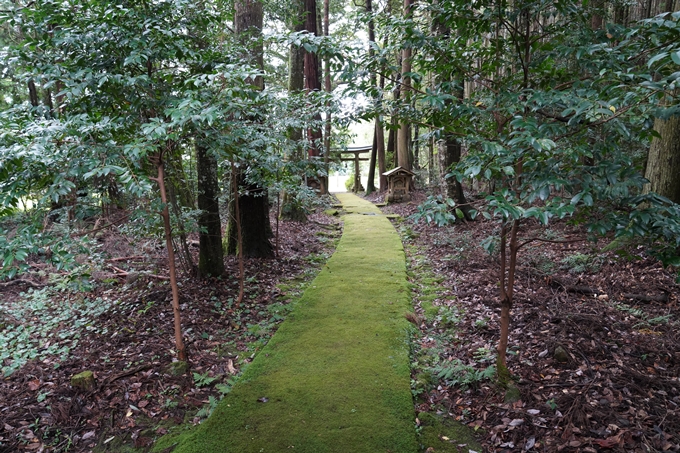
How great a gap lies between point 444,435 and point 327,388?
3.10 feet

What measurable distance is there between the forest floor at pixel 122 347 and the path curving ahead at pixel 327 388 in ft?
0.86

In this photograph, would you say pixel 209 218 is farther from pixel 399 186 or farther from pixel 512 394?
pixel 399 186

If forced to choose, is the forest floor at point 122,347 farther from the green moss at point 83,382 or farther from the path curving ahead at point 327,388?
the path curving ahead at point 327,388

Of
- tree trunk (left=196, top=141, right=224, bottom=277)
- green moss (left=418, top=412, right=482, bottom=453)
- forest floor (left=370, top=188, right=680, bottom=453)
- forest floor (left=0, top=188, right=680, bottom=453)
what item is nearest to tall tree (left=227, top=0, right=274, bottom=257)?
forest floor (left=0, top=188, right=680, bottom=453)

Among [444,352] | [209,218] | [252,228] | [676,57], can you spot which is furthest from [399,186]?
[676,57]

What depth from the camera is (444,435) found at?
8.58ft

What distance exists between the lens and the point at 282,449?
2453mm

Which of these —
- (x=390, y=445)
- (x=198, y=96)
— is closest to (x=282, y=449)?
(x=390, y=445)

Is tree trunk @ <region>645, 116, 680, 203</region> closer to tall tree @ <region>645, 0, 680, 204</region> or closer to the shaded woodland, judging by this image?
tall tree @ <region>645, 0, 680, 204</region>

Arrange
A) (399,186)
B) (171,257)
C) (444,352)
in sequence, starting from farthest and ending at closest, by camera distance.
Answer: (399,186) < (444,352) < (171,257)

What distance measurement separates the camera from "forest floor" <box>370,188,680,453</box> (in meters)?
2.44

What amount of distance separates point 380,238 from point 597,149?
664 cm

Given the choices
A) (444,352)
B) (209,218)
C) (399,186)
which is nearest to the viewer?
(444,352)

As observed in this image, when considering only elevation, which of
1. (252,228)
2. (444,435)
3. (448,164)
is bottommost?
(444,435)
